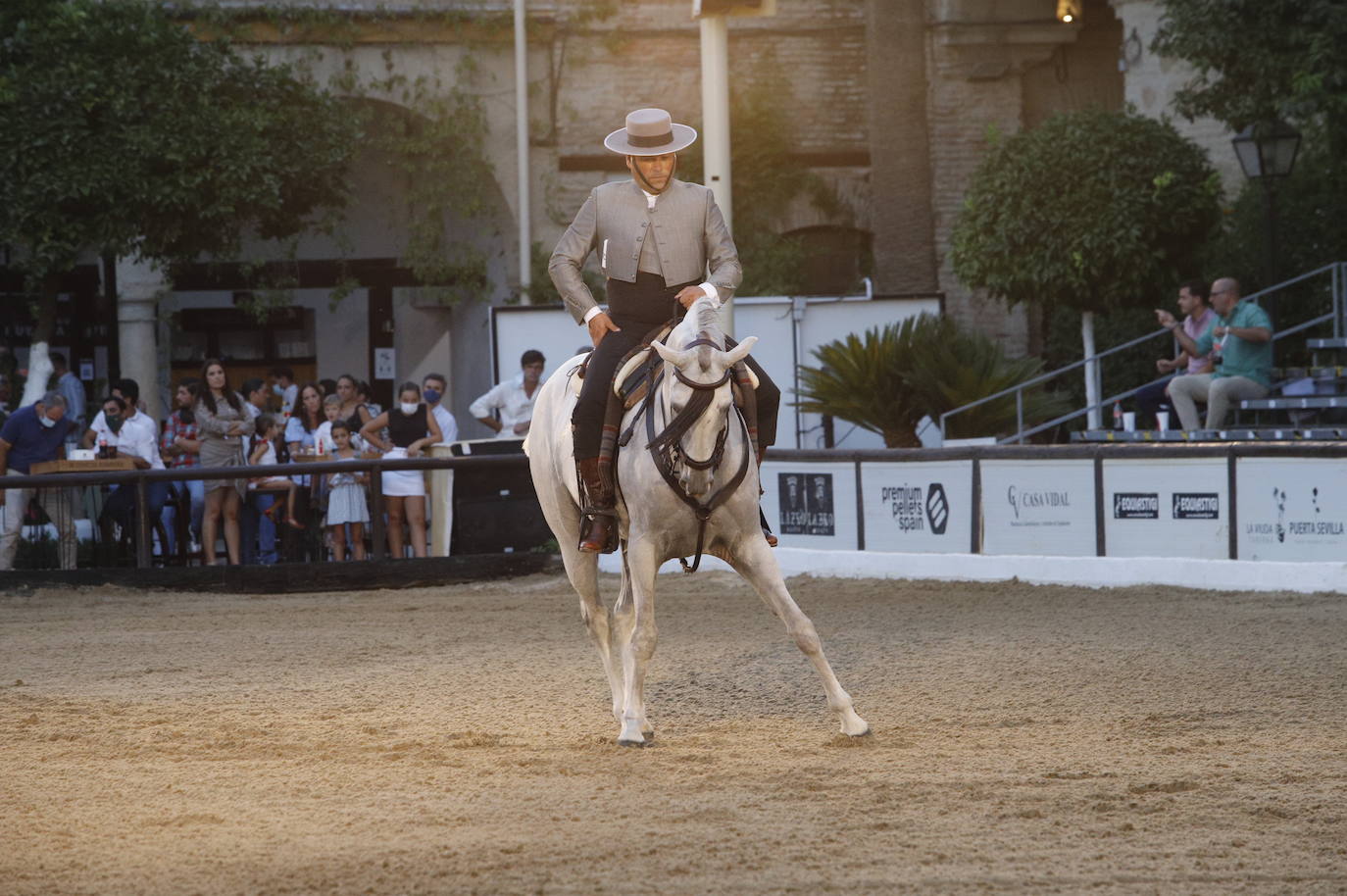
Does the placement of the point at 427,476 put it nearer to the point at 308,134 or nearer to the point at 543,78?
the point at 308,134

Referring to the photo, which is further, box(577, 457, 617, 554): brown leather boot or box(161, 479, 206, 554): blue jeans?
box(161, 479, 206, 554): blue jeans

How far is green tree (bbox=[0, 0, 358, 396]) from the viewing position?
21.5 m

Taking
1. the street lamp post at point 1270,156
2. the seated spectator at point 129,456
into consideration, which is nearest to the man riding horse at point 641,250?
the seated spectator at point 129,456

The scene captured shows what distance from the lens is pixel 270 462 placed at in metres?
18.8

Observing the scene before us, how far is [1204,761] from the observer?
742 centimetres

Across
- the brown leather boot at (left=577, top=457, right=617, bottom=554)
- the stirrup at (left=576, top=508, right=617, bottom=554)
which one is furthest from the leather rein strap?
the stirrup at (left=576, top=508, right=617, bottom=554)

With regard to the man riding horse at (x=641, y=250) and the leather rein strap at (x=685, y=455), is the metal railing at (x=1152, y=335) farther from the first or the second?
the leather rein strap at (x=685, y=455)

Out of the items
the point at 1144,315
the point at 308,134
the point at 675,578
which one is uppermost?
the point at 308,134

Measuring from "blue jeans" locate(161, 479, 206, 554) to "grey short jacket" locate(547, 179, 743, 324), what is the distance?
28.9 feet

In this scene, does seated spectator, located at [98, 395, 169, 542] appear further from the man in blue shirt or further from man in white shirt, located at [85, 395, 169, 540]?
the man in blue shirt

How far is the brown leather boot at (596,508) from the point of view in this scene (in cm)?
861

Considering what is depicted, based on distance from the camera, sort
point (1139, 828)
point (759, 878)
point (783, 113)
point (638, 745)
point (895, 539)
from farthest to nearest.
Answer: point (783, 113), point (895, 539), point (638, 745), point (1139, 828), point (759, 878)

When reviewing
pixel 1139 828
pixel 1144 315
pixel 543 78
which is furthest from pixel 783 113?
pixel 1139 828

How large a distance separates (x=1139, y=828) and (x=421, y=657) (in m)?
6.55
